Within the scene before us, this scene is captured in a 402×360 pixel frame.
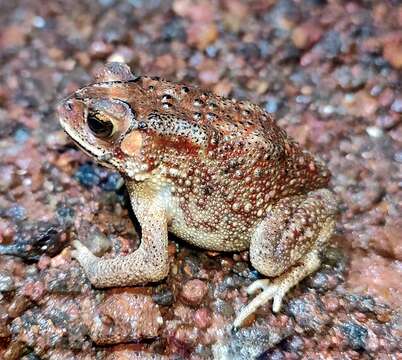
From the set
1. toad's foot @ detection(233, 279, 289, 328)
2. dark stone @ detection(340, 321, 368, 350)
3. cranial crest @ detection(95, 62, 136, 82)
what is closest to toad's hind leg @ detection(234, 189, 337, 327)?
toad's foot @ detection(233, 279, 289, 328)

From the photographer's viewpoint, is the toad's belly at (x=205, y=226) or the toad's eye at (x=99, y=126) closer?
the toad's eye at (x=99, y=126)

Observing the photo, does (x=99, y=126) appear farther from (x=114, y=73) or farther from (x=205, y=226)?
(x=205, y=226)

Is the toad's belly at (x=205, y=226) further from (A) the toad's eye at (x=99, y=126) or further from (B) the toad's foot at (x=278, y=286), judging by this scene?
(A) the toad's eye at (x=99, y=126)

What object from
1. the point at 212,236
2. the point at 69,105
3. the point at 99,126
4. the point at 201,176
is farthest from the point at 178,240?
the point at 69,105

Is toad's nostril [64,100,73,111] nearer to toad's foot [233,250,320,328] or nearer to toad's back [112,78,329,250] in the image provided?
toad's back [112,78,329,250]

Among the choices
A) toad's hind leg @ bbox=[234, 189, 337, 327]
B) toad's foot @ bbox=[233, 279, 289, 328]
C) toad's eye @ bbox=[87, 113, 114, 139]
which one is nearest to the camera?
toad's eye @ bbox=[87, 113, 114, 139]

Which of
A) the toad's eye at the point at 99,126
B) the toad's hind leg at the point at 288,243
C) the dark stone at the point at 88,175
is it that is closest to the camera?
the toad's eye at the point at 99,126

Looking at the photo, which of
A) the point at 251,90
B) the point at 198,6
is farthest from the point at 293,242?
the point at 198,6

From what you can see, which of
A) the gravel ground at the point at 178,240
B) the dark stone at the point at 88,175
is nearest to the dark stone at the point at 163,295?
the gravel ground at the point at 178,240
